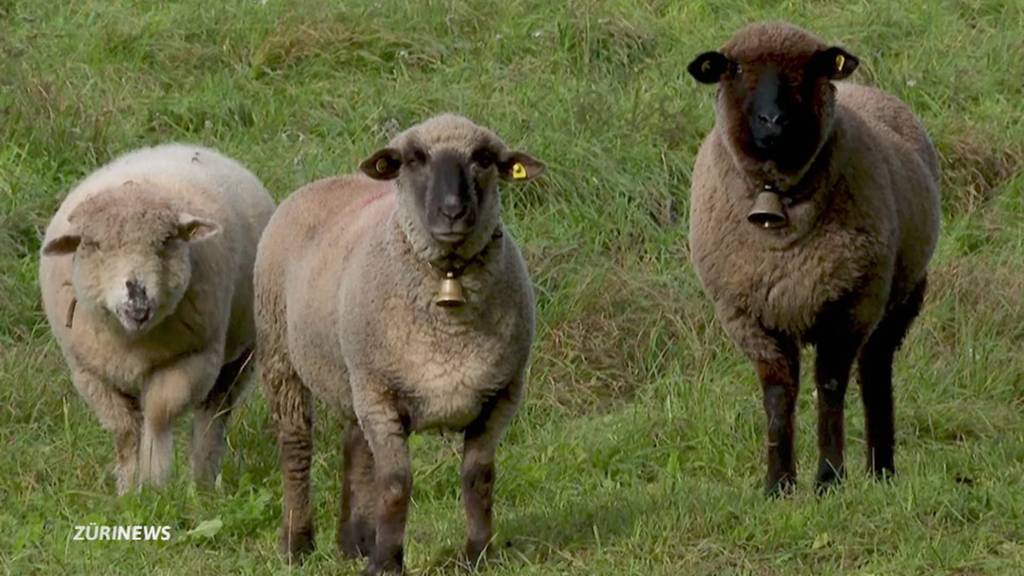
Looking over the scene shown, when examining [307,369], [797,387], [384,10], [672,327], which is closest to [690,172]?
[672,327]

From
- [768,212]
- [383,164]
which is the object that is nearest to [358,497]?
[383,164]

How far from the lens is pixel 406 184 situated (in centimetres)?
651

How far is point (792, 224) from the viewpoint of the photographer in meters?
7.34

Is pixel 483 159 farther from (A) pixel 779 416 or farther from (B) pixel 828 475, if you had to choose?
(B) pixel 828 475

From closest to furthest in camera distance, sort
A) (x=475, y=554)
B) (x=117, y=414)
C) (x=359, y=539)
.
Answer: (x=475, y=554)
(x=359, y=539)
(x=117, y=414)

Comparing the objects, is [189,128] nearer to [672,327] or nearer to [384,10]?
[384,10]

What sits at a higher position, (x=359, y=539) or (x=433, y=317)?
(x=433, y=317)

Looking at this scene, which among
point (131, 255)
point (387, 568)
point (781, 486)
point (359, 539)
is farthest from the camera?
point (131, 255)

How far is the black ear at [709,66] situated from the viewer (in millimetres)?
7387

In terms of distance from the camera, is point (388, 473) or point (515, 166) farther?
point (515, 166)

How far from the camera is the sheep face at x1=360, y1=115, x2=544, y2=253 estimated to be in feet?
20.6

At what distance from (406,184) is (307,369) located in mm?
840

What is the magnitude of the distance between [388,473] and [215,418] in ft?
8.22

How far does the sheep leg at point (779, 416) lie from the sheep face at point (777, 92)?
67cm
